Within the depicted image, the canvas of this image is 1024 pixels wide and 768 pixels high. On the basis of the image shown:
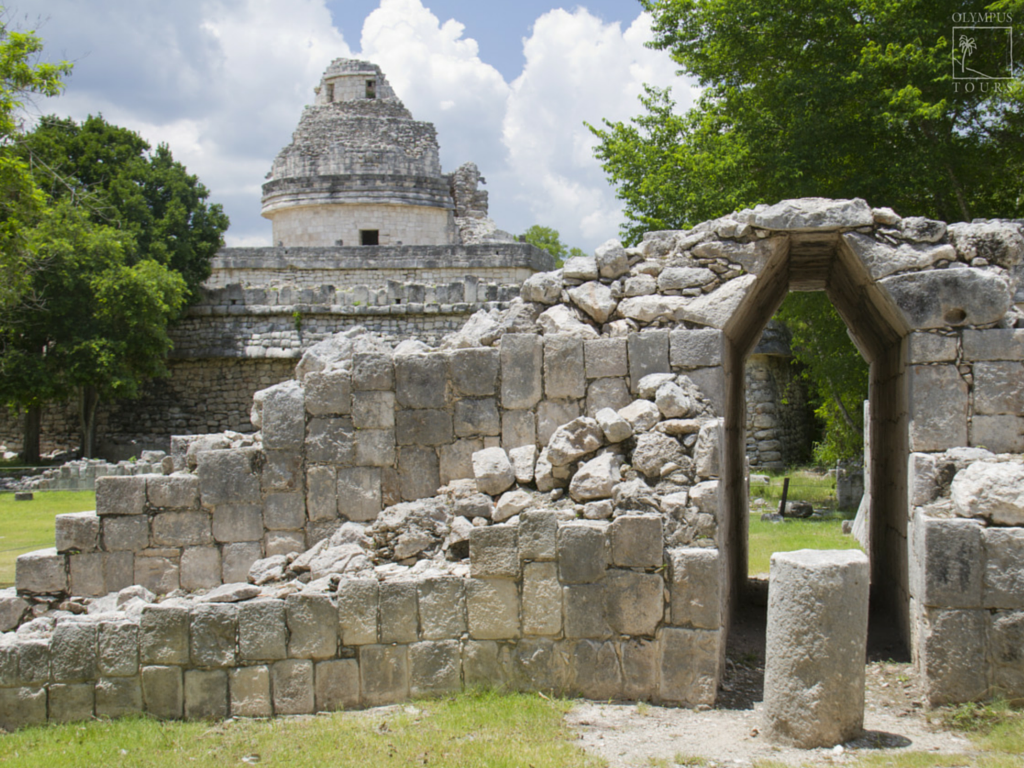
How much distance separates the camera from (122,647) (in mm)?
5852

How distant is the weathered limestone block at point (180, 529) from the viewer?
265 inches

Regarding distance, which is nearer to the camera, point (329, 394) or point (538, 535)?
point (538, 535)

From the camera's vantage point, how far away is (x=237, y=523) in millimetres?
6781

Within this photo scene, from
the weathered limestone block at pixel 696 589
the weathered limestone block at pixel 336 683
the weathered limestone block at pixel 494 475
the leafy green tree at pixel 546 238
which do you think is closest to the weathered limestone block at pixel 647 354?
the weathered limestone block at pixel 494 475

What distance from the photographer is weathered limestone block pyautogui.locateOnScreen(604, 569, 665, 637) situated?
5.70m

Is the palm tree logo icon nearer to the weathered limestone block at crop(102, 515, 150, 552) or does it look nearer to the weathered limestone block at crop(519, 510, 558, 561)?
the weathered limestone block at crop(519, 510, 558, 561)

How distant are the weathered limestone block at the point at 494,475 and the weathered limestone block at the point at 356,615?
3.82ft

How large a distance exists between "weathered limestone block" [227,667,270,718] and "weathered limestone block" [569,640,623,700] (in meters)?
2.12

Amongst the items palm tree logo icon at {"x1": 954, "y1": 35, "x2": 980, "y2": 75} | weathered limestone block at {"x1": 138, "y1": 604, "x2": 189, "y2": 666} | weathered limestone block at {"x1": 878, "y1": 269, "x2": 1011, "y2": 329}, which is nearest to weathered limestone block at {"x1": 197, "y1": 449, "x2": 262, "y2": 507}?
weathered limestone block at {"x1": 138, "y1": 604, "x2": 189, "y2": 666}

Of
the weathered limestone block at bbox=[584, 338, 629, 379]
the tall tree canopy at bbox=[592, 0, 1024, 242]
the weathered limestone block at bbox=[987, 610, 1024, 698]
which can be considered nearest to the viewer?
the weathered limestone block at bbox=[987, 610, 1024, 698]

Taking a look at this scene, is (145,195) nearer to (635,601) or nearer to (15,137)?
(15,137)

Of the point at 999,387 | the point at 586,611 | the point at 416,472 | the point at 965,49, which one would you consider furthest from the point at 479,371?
the point at 965,49

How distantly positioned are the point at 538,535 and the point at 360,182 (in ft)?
71.7

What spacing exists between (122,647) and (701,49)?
1504 cm
